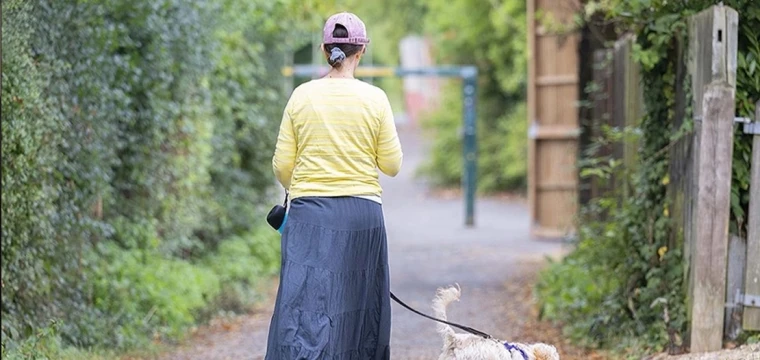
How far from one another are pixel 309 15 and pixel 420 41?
26.9 metres

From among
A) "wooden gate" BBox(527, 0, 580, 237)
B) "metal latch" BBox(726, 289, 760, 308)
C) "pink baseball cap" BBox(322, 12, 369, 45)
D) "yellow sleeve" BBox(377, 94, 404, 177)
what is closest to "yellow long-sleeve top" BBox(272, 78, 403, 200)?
"yellow sleeve" BBox(377, 94, 404, 177)

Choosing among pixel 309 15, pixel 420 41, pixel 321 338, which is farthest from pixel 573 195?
pixel 420 41

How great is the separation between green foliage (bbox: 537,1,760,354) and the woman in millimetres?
2289

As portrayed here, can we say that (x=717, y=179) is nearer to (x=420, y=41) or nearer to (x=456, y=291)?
(x=456, y=291)

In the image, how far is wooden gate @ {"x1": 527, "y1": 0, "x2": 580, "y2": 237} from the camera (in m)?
15.8

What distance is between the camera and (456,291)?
467 centimetres

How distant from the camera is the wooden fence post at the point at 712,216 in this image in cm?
598

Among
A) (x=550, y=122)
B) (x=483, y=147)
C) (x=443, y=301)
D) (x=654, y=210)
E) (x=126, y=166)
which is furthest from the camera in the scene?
(x=483, y=147)

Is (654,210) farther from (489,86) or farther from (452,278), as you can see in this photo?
(489,86)

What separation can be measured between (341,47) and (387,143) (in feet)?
1.58

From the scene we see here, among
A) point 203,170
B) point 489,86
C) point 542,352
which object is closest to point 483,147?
point 489,86

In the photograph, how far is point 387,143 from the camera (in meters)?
4.99

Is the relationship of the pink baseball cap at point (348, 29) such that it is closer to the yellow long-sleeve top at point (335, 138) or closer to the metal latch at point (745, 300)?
the yellow long-sleeve top at point (335, 138)

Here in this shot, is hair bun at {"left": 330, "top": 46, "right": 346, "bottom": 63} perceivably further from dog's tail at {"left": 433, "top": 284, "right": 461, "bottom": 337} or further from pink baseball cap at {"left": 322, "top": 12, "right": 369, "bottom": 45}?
dog's tail at {"left": 433, "top": 284, "right": 461, "bottom": 337}
